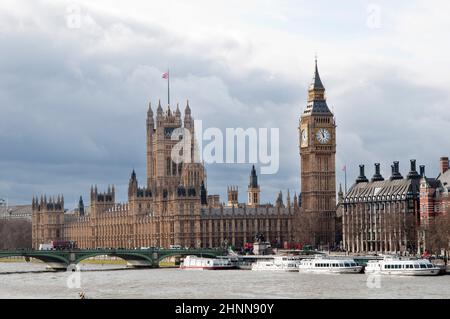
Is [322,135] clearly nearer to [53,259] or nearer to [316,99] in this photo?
[316,99]

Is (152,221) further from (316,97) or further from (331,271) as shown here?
(331,271)

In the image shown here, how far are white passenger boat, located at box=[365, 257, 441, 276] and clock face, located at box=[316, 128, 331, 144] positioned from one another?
62.3 metres

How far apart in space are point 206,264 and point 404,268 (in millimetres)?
29799

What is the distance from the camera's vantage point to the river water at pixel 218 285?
91.1 meters

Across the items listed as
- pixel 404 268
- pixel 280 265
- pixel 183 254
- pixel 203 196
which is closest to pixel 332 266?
pixel 404 268

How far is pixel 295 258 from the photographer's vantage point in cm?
13525

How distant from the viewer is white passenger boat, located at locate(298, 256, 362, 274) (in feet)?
396

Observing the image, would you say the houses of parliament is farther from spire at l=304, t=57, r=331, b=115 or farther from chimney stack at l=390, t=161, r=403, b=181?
chimney stack at l=390, t=161, r=403, b=181

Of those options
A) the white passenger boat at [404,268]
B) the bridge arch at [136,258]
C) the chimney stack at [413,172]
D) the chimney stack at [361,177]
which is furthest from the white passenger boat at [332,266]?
the chimney stack at [361,177]

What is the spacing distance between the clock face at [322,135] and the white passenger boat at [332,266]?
54.6 metres

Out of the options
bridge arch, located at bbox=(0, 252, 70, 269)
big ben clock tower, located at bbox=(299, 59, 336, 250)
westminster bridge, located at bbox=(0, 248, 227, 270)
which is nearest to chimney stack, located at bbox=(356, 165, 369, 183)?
big ben clock tower, located at bbox=(299, 59, 336, 250)

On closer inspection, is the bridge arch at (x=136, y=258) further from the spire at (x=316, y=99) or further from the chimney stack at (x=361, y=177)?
the spire at (x=316, y=99)
